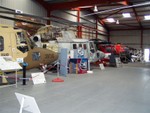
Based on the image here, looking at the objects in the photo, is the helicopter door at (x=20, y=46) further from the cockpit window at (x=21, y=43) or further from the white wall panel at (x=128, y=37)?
the white wall panel at (x=128, y=37)

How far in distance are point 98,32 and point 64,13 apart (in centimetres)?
889

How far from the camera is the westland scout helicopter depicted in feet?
22.6

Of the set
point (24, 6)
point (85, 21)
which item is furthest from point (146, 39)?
point (24, 6)

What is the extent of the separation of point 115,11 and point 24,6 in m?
11.7

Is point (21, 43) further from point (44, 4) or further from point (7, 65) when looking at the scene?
point (44, 4)

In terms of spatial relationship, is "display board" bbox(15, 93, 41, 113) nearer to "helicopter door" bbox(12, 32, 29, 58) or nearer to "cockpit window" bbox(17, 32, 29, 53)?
"helicopter door" bbox(12, 32, 29, 58)

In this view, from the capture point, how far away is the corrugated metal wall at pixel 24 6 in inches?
484

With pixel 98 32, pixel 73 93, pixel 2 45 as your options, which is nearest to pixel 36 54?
pixel 2 45

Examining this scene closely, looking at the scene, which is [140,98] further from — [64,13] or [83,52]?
[64,13]

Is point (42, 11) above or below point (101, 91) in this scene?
above

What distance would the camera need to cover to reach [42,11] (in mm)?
15906

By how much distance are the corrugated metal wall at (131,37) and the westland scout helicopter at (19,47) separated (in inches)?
902

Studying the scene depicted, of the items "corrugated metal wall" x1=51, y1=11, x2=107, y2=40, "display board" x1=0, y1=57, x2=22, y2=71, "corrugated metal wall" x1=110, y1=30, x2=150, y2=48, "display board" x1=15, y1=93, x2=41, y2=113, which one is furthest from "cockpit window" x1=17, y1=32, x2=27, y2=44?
"corrugated metal wall" x1=110, y1=30, x2=150, y2=48

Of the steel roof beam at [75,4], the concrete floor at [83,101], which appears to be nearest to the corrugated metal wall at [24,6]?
the steel roof beam at [75,4]
